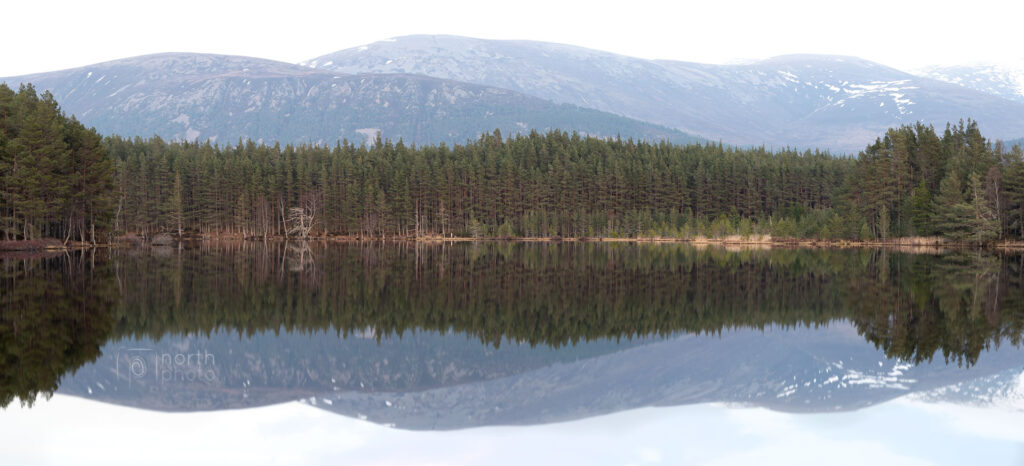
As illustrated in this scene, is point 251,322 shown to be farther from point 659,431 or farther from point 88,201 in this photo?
point 88,201

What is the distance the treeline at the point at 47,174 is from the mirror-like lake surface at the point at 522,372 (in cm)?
3659

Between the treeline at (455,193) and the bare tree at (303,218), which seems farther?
the bare tree at (303,218)

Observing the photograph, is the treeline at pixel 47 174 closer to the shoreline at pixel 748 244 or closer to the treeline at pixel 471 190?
the shoreline at pixel 748 244

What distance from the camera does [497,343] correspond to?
68.0ft

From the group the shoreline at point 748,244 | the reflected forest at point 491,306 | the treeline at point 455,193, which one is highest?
the treeline at point 455,193

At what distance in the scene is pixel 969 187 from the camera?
272 feet

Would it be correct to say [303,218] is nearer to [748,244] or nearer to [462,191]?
[462,191]

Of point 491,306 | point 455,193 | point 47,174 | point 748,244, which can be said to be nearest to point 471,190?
point 455,193

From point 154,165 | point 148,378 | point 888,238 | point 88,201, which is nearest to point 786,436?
point 148,378

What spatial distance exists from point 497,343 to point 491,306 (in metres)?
6.66

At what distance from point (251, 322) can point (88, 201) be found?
5877cm

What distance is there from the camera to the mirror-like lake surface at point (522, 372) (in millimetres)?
11969

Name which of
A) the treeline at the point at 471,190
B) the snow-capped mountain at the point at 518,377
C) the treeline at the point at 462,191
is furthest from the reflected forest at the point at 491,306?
the treeline at the point at 462,191

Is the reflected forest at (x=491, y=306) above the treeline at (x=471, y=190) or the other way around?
the other way around
